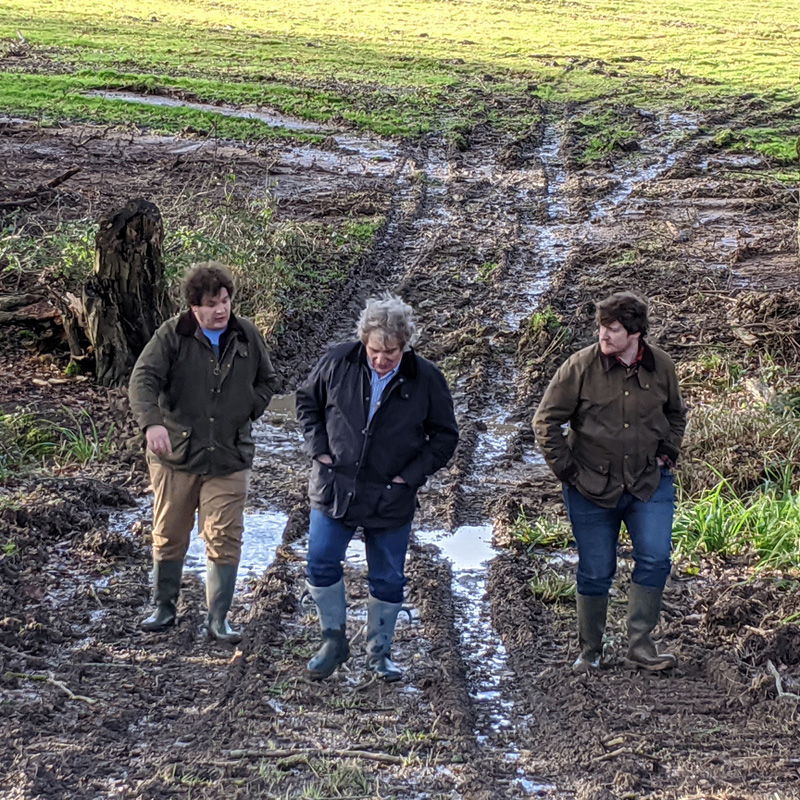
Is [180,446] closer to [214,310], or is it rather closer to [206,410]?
[206,410]

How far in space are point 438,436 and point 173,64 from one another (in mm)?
23097

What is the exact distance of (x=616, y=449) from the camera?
558 centimetres

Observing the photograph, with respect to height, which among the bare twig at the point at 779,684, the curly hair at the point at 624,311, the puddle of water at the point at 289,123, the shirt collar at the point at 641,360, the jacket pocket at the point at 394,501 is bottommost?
the bare twig at the point at 779,684

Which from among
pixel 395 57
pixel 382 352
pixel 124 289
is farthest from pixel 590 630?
pixel 395 57

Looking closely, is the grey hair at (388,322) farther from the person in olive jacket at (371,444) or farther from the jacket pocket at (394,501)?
the jacket pocket at (394,501)

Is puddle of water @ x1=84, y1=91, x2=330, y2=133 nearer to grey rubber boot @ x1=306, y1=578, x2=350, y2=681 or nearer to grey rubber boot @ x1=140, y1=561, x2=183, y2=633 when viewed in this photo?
grey rubber boot @ x1=140, y1=561, x2=183, y2=633

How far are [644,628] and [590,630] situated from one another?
250 millimetres

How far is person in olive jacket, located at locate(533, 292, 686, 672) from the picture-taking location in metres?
5.57

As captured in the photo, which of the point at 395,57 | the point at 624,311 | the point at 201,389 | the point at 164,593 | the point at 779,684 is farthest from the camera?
the point at 395,57

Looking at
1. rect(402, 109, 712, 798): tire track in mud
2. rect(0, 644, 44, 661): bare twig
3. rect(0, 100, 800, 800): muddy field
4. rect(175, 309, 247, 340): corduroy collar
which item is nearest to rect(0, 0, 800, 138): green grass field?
rect(402, 109, 712, 798): tire track in mud

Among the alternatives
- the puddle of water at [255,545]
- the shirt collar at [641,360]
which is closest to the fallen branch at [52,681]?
the puddle of water at [255,545]

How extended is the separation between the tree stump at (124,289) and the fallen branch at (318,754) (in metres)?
4.91

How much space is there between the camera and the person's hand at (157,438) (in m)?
5.59

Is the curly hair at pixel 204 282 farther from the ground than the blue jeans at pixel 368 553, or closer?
farther from the ground
